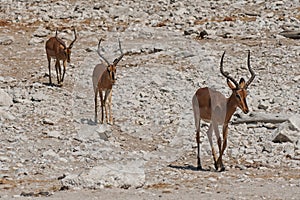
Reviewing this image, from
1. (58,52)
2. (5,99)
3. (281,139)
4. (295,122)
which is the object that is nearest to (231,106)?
(281,139)

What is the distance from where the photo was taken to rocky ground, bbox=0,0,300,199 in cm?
1027

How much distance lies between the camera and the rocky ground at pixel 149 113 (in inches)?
404

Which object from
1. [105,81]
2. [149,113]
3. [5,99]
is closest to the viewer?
[149,113]

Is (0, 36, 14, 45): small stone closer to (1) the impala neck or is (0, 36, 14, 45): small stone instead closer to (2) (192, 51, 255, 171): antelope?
(2) (192, 51, 255, 171): antelope

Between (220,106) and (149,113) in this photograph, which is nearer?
(220,106)

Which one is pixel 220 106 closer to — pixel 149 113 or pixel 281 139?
pixel 281 139

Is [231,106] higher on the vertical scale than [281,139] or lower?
higher

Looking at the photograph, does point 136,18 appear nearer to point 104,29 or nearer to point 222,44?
point 104,29

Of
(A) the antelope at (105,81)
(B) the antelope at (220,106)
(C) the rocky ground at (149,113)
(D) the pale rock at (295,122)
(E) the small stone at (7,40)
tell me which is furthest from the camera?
(E) the small stone at (7,40)

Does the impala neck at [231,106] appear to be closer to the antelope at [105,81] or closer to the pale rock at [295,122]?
the pale rock at [295,122]

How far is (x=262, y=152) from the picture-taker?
1270cm

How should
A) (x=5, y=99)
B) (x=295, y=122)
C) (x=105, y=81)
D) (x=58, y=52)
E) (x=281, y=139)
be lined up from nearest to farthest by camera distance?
(x=281, y=139)
(x=295, y=122)
(x=105, y=81)
(x=5, y=99)
(x=58, y=52)

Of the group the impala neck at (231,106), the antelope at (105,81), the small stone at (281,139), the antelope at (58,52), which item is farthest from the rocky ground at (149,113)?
the impala neck at (231,106)

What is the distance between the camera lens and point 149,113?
15742 mm
